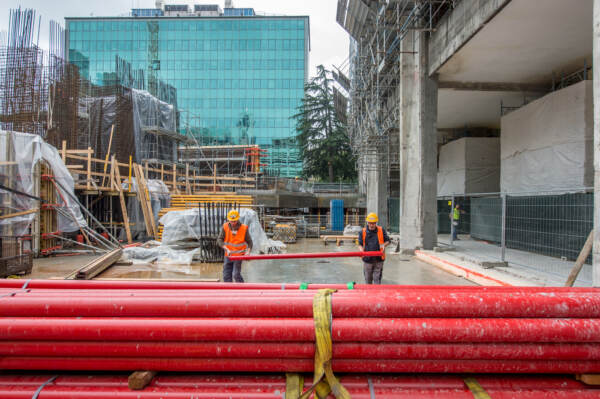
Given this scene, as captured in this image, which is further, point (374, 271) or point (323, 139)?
point (323, 139)

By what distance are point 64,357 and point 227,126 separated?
52.6 m

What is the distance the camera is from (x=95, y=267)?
7.80 m

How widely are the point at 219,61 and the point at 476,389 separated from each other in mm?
58786

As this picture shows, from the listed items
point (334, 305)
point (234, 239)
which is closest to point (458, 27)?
point (234, 239)

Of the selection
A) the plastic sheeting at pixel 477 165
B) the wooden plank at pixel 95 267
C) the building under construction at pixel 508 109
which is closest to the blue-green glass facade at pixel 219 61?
the plastic sheeting at pixel 477 165

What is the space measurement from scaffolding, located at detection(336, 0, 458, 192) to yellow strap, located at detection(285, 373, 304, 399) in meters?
11.3

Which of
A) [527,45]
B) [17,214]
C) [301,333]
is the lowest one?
[301,333]

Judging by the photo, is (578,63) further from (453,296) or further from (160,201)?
(160,201)

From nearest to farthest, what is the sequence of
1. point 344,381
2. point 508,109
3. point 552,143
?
point 344,381 → point 552,143 → point 508,109

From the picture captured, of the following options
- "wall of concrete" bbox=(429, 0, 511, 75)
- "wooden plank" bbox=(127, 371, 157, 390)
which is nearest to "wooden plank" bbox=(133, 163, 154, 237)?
"wall of concrete" bbox=(429, 0, 511, 75)

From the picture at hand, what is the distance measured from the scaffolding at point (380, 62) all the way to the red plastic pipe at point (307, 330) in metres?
10.8

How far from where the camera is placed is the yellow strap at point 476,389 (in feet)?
6.78

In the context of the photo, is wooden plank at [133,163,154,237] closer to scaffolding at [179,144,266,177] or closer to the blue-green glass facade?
scaffolding at [179,144,266,177]

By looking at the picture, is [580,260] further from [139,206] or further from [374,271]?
[139,206]
